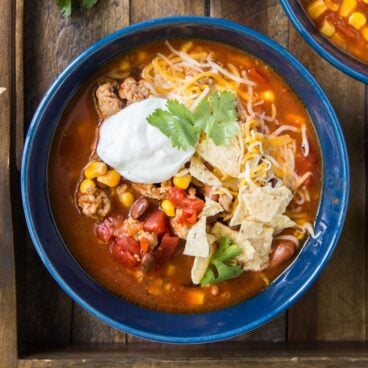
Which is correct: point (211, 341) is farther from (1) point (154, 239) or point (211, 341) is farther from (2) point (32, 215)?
(2) point (32, 215)

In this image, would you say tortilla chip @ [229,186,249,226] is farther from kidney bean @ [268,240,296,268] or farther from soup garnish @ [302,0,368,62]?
soup garnish @ [302,0,368,62]

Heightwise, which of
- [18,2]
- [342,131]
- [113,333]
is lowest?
[113,333]

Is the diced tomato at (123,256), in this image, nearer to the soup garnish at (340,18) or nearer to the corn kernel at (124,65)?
the corn kernel at (124,65)

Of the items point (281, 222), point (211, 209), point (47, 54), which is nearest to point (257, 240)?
point (281, 222)

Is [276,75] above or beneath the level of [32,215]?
above

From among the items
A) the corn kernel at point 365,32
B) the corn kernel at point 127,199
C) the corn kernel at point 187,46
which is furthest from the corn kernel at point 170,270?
the corn kernel at point 365,32

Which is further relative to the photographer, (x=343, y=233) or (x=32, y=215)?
(x=343, y=233)

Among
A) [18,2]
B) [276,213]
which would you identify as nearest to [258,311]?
[276,213]

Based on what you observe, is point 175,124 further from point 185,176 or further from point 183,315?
point 183,315
